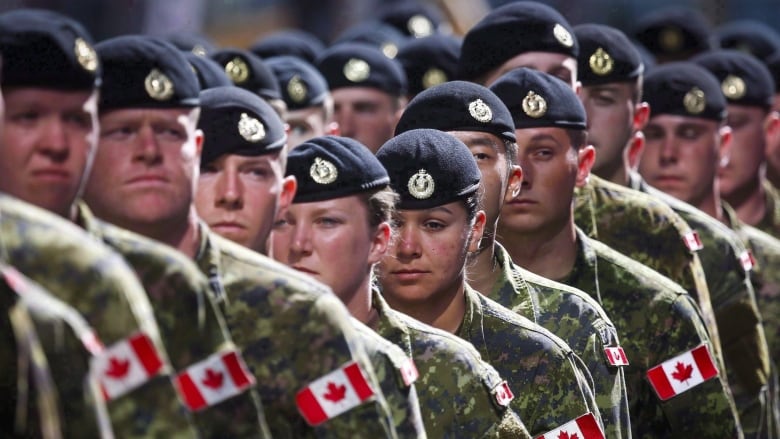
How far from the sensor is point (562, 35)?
462 inches

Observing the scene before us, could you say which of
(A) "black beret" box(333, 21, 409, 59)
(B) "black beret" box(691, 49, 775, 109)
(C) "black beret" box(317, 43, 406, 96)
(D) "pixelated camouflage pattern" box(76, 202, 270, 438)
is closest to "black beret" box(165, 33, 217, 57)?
(C) "black beret" box(317, 43, 406, 96)

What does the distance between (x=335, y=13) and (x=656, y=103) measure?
9360mm

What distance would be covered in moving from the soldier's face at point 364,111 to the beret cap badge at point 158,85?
19.6 ft

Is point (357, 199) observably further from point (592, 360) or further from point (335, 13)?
point (335, 13)

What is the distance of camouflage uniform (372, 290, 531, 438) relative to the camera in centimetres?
895

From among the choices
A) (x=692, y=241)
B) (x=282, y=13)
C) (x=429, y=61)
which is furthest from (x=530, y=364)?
(x=282, y=13)

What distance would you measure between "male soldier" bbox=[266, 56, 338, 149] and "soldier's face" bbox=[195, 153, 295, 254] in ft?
11.9

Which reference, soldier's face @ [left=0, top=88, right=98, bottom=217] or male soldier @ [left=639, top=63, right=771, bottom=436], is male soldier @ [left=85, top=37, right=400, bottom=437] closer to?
soldier's face @ [left=0, top=88, right=98, bottom=217]

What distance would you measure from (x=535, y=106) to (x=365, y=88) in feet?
10.7

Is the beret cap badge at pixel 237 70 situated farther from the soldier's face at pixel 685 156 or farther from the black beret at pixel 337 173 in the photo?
the black beret at pixel 337 173

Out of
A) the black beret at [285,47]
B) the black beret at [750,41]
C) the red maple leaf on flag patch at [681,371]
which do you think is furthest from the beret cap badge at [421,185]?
the black beret at [750,41]

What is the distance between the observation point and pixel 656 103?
13.2 meters

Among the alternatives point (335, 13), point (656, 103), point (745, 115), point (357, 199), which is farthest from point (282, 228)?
point (335, 13)

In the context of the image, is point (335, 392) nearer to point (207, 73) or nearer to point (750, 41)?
point (207, 73)
